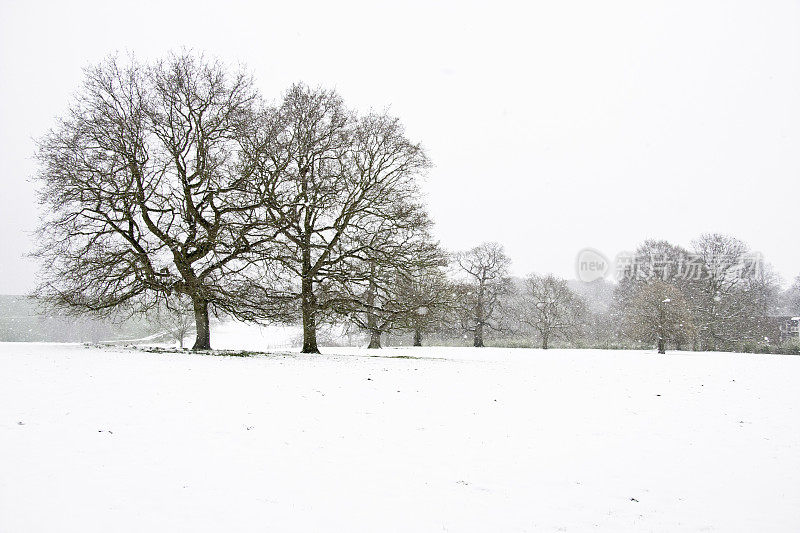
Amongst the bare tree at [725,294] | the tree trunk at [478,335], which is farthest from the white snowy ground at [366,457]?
the bare tree at [725,294]

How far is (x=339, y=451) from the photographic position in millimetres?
6727

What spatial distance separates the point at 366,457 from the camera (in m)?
6.55

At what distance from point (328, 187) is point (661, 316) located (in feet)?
102

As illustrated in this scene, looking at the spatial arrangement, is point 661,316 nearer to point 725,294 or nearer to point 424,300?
point 725,294

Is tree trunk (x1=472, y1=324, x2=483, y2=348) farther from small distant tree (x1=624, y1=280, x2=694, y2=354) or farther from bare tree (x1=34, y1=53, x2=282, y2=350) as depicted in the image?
bare tree (x1=34, y1=53, x2=282, y2=350)

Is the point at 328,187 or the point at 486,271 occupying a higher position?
the point at 328,187

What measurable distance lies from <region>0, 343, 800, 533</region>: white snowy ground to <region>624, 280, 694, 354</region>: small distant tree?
28.4 metres

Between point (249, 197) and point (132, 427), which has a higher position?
point (249, 197)

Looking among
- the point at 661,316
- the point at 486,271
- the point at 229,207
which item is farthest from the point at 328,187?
the point at 661,316

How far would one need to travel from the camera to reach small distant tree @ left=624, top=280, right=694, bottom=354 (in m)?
37.8

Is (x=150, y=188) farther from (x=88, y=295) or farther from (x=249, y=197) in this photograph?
(x=88, y=295)

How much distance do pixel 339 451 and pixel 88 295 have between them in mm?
17255

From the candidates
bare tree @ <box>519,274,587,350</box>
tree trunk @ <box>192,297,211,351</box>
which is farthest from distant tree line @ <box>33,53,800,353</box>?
bare tree @ <box>519,274,587,350</box>

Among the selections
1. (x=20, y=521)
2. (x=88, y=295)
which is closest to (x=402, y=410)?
(x=20, y=521)
